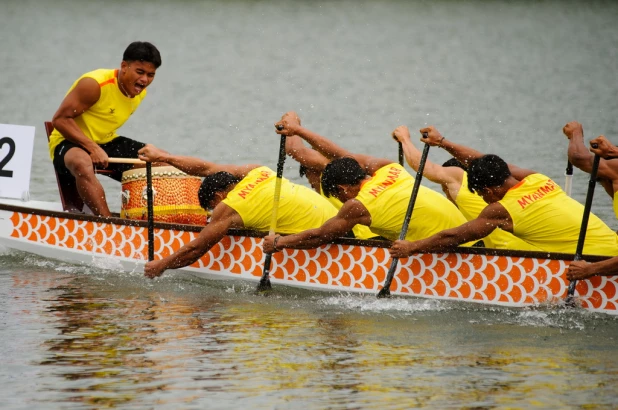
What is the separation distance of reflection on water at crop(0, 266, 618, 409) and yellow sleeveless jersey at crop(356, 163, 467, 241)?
0.56 metres

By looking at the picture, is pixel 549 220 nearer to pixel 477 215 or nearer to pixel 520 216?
pixel 520 216

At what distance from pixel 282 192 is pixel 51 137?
7.84 ft

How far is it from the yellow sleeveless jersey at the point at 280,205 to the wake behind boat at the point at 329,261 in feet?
0.54

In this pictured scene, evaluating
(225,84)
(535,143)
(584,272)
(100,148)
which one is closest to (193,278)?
(100,148)

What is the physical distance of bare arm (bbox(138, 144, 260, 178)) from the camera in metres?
8.98

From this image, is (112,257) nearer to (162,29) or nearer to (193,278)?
(193,278)

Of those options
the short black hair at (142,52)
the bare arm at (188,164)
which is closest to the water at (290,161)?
the bare arm at (188,164)

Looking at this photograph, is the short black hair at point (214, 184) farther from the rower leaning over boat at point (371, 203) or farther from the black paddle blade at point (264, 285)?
the black paddle blade at point (264, 285)

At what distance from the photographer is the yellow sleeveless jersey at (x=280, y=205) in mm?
8953

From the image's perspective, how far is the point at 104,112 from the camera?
10086 mm

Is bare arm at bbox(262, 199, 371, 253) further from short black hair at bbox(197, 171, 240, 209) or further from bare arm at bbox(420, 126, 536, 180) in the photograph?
bare arm at bbox(420, 126, 536, 180)

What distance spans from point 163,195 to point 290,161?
8410mm

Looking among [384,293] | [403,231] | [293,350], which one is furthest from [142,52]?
[293,350]

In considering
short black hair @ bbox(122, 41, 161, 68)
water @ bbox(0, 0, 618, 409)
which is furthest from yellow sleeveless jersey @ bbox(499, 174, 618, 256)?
short black hair @ bbox(122, 41, 161, 68)
